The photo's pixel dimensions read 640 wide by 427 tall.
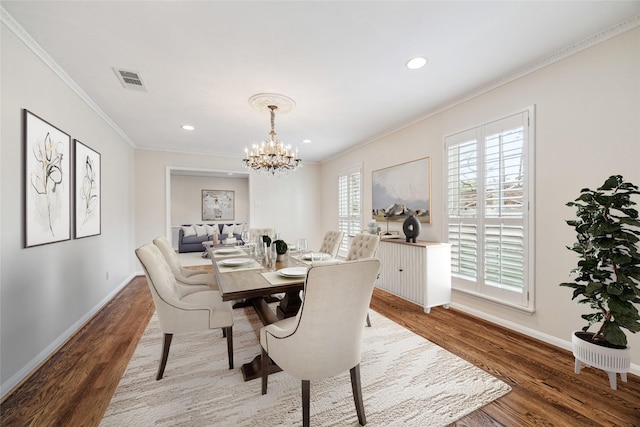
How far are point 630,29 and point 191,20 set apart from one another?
10.2ft

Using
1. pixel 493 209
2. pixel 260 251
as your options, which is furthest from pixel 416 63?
pixel 260 251

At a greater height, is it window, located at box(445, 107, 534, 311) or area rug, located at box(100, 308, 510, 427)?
window, located at box(445, 107, 534, 311)

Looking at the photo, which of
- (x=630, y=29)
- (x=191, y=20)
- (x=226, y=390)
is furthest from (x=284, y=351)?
(x=630, y=29)

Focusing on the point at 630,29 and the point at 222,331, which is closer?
the point at 630,29

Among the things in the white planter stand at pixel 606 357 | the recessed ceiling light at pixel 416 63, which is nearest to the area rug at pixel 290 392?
the white planter stand at pixel 606 357

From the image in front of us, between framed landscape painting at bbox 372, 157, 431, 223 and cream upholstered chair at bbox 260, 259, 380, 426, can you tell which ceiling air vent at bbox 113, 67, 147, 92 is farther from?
framed landscape painting at bbox 372, 157, 431, 223

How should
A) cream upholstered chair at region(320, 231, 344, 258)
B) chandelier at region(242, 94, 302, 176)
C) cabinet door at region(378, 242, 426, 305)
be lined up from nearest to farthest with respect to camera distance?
chandelier at region(242, 94, 302, 176) < cabinet door at region(378, 242, 426, 305) < cream upholstered chair at region(320, 231, 344, 258)

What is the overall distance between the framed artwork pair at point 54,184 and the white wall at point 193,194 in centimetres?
610

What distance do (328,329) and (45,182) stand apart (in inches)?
103

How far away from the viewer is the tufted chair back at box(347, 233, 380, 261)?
8.96 ft

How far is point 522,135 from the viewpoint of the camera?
2.54 meters

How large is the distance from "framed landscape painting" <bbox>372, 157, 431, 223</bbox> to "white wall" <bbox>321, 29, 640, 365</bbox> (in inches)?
37.3

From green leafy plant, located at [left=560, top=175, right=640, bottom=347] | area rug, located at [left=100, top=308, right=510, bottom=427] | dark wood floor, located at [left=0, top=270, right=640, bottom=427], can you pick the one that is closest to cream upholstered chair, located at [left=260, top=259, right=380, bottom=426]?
area rug, located at [left=100, top=308, right=510, bottom=427]

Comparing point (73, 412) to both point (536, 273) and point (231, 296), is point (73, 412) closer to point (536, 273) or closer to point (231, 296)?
point (231, 296)
